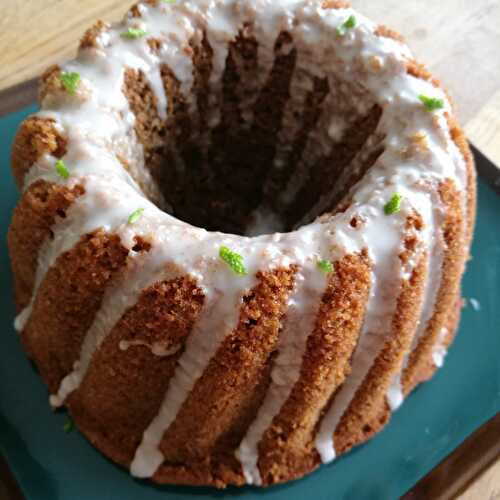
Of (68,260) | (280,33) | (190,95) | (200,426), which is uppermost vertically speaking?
(280,33)

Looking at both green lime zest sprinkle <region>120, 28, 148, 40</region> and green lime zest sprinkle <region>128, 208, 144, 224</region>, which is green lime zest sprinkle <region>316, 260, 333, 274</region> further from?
green lime zest sprinkle <region>120, 28, 148, 40</region>

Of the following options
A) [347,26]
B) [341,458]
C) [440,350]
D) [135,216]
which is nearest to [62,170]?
[135,216]

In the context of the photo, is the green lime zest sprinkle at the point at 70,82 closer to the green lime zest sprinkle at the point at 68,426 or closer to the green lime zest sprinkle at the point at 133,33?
the green lime zest sprinkle at the point at 133,33

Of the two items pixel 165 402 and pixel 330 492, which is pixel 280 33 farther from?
pixel 330 492

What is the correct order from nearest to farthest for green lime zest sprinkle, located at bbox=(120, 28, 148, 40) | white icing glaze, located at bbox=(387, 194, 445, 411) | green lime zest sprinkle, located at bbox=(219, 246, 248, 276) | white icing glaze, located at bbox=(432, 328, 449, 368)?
green lime zest sprinkle, located at bbox=(219, 246, 248, 276)
white icing glaze, located at bbox=(387, 194, 445, 411)
green lime zest sprinkle, located at bbox=(120, 28, 148, 40)
white icing glaze, located at bbox=(432, 328, 449, 368)

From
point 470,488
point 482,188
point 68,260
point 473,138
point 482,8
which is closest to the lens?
point 68,260

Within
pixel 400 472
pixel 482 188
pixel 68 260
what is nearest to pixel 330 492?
pixel 400 472

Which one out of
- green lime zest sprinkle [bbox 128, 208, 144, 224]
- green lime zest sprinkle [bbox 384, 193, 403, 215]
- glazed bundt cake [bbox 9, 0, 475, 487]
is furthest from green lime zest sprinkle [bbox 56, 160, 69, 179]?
green lime zest sprinkle [bbox 384, 193, 403, 215]
